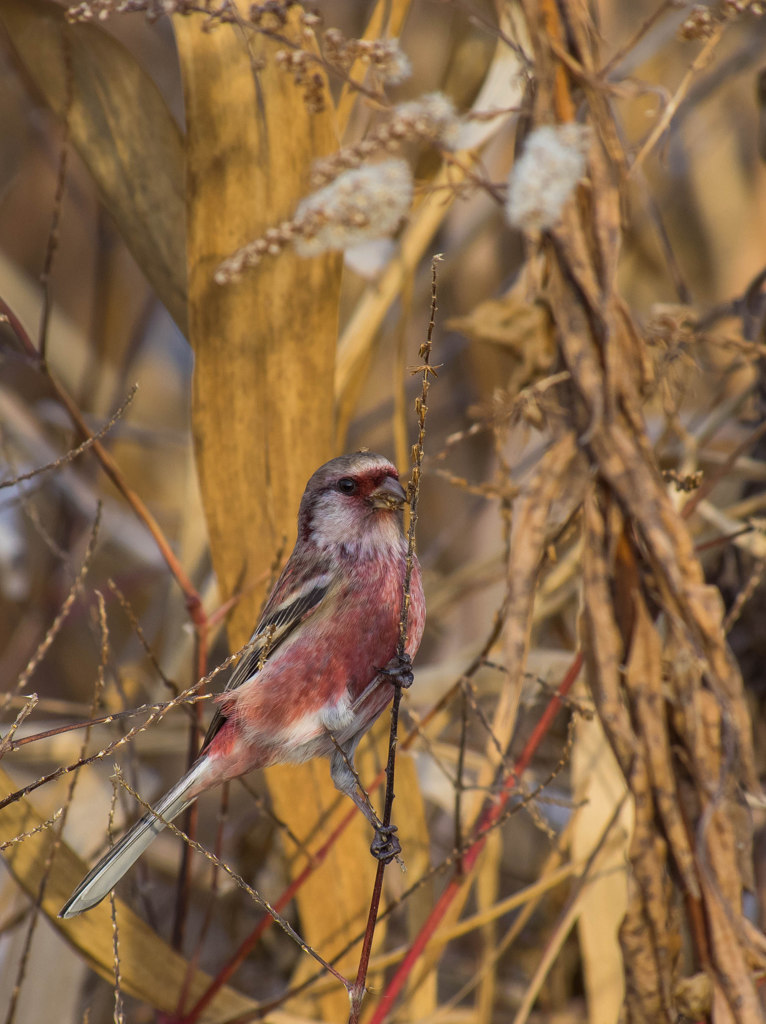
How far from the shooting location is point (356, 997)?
3.19 ft

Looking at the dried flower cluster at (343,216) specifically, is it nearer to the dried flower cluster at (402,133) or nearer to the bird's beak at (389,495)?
the dried flower cluster at (402,133)

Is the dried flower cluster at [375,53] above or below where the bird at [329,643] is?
above

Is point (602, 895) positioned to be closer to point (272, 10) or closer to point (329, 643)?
point (329, 643)

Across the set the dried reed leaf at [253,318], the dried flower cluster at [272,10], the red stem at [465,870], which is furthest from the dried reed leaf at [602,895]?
the dried flower cluster at [272,10]

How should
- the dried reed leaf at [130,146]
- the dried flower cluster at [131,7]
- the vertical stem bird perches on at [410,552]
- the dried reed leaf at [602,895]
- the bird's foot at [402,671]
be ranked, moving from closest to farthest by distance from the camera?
the vertical stem bird perches on at [410,552] < the bird's foot at [402,671] < the dried flower cluster at [131,7] < the dried reed leaf at [130,146] < the dried reed leaf at [602,895]

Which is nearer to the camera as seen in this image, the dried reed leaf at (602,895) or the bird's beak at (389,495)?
the bird's beak at (389,495)

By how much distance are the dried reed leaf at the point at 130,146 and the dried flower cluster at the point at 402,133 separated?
355mm

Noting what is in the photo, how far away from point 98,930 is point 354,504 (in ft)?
3.47

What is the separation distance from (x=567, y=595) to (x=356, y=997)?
155 centimetres

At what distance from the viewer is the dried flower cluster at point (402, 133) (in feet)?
5.26

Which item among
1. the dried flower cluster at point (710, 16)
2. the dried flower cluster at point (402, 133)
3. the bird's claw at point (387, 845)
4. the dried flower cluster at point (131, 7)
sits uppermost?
the dried flower cluster at point (710, 16)

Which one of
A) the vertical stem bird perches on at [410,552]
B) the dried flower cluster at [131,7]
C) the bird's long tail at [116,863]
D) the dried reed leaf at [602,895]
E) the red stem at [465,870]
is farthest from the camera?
the dried reed leaf at [602,895]

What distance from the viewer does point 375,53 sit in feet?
5.09

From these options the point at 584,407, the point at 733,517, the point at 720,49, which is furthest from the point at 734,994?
the point at 720,49
